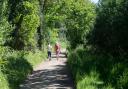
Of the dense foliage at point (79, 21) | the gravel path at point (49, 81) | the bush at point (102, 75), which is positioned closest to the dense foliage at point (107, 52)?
the bush at point (102, 75)

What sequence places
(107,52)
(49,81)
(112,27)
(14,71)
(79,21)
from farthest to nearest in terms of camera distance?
(79,21)
(107,52)
(14,71)
(112,27)
(49,81)

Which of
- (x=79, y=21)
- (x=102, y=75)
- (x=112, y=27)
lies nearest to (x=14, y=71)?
(x=112, y=27)

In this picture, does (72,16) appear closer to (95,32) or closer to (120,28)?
(95,32)

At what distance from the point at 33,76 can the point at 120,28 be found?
6490mm

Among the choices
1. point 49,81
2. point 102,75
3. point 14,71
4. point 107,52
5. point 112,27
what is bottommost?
point 49,81

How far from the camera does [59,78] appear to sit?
23250mm

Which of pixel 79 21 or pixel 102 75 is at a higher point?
pixel 79 21

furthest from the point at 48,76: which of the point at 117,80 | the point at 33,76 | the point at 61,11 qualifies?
the point at 61,11

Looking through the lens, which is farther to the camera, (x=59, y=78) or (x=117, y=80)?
(x=59, y=78)

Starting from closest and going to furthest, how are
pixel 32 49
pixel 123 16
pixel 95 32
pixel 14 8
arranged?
pixel 123 16, pixel 95 32, pixel 14 8, pixel 32 49

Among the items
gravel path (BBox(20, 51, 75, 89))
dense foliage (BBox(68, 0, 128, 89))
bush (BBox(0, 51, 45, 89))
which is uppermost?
dense foliage (BBox(68, 0, 128, 89))

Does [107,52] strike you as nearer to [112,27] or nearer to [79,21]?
[112,27]

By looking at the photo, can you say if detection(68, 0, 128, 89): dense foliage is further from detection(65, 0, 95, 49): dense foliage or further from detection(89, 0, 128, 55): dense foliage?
detection(65, 0, 95, 49): dense foliage

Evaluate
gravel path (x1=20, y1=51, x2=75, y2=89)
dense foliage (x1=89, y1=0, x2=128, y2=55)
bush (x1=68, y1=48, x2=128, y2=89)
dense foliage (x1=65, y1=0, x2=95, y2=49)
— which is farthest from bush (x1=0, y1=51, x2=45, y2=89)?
dense foliage (x1=65, y1=0, x2=95, y2=49)
